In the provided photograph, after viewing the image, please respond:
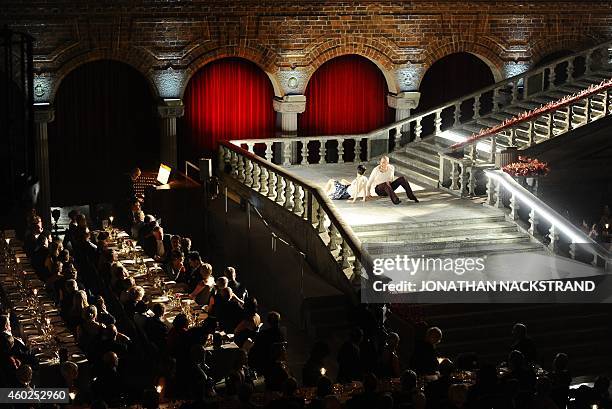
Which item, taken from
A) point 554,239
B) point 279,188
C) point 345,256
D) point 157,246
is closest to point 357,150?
point 279,188

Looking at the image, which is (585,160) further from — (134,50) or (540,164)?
(134,50)

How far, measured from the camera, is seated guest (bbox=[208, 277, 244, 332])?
14.4 m

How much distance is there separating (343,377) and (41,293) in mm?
4249

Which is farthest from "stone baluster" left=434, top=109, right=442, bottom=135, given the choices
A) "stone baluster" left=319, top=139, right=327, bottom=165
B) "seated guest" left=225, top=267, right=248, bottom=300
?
"seated guest" left=225, top=267, right=248, bottom=300

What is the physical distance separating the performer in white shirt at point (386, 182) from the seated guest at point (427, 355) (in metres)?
6.67

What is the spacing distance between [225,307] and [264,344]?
1215 mm

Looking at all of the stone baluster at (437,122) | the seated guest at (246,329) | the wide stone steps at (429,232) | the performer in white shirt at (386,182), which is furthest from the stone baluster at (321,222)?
the stone baluster at (437,122)

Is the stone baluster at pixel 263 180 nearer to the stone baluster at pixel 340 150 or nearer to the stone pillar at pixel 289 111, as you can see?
the stone baluster at pixel 340 150

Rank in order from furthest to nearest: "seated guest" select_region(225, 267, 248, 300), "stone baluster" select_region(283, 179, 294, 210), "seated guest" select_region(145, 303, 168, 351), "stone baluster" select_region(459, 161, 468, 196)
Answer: "stone baluster" select_region(459, 161, 468, 196)
"stone baluster" select_region(283, 179, 294, 210)
"seated guest" select_region(225, 267, 248, 300)
"seated guest" select_region(145, 303, 168, 351)

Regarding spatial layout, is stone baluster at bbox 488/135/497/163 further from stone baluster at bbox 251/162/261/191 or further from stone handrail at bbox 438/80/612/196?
stone baluster at bbox 251/162/261/191

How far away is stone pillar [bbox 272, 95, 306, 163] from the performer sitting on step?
11.5ft

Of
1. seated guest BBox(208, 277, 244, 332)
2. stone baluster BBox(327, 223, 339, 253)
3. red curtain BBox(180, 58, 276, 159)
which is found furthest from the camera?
red curtain BBox(180, 58, 276, 159)

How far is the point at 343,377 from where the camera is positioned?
13391mm

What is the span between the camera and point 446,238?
1844 centimetres
